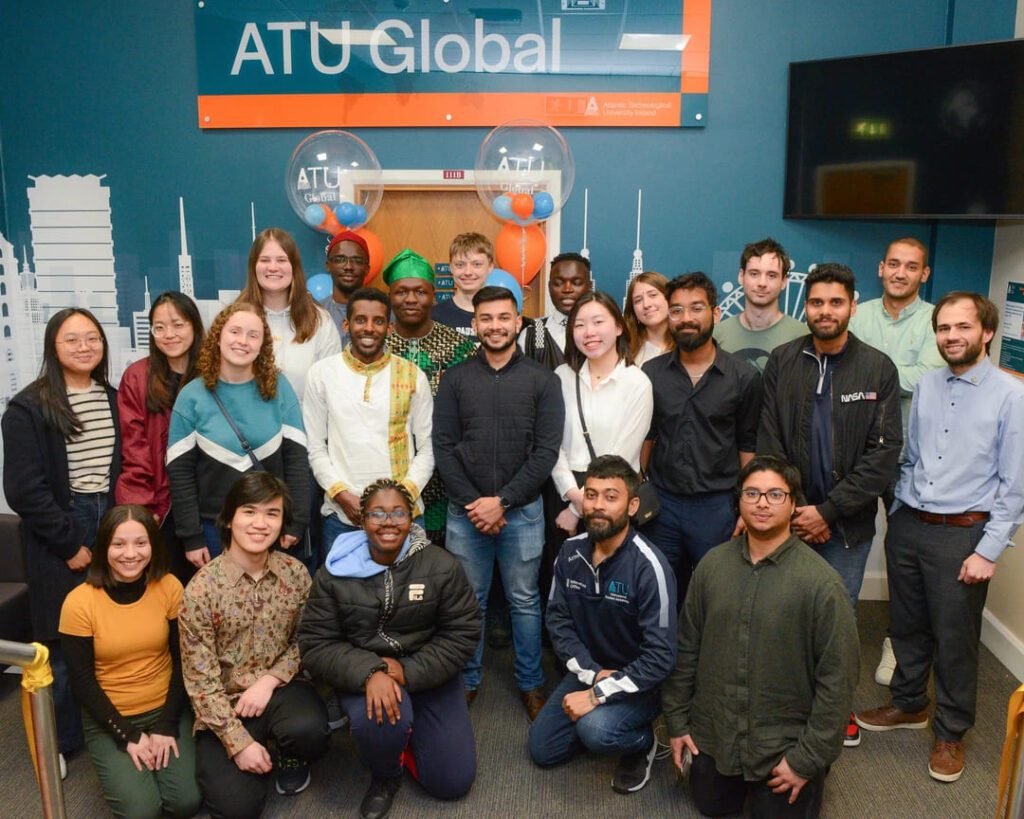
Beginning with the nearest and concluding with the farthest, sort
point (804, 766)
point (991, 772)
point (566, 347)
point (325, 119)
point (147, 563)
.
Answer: point (804, 766)
point (147, 563)
point (991, 772)
point (566, 347)
point (325, 119)

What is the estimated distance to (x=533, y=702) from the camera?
131 inches

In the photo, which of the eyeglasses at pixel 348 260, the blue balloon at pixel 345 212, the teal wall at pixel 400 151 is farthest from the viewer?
the teal wall at pixel 400 151

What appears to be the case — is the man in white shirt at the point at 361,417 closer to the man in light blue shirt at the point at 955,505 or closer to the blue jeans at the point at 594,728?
the blue jeans at the point at 594,728

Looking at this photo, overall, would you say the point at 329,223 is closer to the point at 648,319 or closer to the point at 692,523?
the point at 648,319

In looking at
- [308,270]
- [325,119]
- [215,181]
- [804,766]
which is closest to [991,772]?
[804,766]

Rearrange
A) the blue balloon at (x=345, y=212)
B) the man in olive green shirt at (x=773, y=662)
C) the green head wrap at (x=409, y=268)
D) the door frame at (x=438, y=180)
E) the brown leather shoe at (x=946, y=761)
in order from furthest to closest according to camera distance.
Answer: the door frame at (x=438, y=180) < the blue balloon at (x=345, y=212) < the green head wrap at (x=409, y=268) < the brown leather shoe at (x=946, y=761) < the man in olive green shirt at (x=773, y=662)

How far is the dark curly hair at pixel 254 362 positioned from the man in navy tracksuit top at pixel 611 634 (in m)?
1.20

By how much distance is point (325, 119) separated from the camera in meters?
4.52

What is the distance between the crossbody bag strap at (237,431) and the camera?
3.04 m

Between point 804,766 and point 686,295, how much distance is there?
5.29 ft

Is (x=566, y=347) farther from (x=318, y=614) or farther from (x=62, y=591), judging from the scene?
(x=62, y=591)

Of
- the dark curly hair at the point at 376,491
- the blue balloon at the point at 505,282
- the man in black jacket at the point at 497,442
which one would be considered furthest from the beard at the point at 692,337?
the dark curly hair at the point at 376,491

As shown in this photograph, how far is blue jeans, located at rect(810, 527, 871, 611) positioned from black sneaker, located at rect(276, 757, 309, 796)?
6.37 feet

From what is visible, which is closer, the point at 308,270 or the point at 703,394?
the point at 703,394
